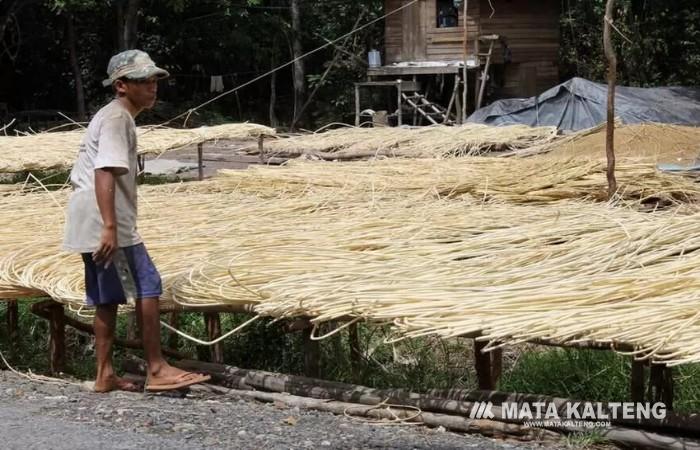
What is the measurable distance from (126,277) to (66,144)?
545cm

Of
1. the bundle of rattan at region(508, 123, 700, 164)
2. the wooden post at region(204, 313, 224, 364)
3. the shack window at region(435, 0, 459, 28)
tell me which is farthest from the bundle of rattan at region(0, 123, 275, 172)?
the shack window at region(435, 0, 459, 28)

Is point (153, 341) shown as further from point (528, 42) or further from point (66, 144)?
point (528, 42)

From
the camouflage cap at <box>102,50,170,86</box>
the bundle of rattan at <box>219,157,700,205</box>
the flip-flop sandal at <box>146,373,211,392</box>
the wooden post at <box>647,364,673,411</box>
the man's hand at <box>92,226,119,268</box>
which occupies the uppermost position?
the camouflage cap at <box>102,50,170,86</box>

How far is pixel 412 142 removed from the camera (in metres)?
10.9

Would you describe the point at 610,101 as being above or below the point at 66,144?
above

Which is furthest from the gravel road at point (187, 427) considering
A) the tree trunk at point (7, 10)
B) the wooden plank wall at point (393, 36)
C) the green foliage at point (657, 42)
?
the wooden plank wall at point (393, 36)

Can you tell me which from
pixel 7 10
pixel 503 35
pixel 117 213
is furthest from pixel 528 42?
pixel 117 213

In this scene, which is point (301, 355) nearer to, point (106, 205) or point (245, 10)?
point (106, 205)

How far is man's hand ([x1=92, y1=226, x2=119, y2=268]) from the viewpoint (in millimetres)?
3883

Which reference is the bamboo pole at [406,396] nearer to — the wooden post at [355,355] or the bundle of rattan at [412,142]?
the wooden post at [355,355]

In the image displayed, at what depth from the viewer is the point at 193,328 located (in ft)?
21.4

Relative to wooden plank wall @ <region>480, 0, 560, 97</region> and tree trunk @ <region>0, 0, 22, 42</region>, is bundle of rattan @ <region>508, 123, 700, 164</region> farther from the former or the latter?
tree trunk @ <region>0, 0, 22, 42</region>

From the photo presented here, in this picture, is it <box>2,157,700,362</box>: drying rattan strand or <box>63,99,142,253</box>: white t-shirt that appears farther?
<box>63,99,142,253</box>: white t-shirt

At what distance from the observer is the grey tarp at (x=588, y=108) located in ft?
44.7
